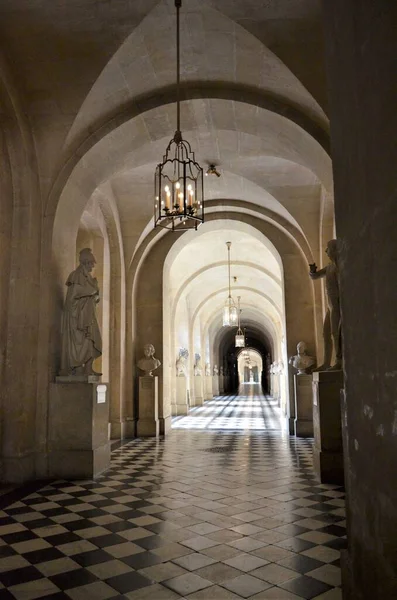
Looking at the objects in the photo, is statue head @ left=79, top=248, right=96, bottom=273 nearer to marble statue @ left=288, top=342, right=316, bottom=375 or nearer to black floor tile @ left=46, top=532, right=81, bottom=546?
black floor tile @ left=46, top=532, right=81, bottom=546

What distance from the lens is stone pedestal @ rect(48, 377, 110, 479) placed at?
6.69 m

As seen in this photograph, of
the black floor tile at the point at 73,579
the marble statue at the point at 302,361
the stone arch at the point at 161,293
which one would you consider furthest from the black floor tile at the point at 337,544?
the stone arch at the point at 161,293

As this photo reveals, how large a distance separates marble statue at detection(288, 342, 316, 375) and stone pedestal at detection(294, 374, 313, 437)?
186 mm

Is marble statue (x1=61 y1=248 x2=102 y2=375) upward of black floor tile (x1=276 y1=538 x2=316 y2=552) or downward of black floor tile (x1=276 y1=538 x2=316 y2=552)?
upward

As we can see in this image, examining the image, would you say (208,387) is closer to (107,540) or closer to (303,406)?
(303,406)

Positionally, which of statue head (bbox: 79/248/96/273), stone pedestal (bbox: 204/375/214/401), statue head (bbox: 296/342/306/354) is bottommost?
stone pedestal (bbox: 204/375/214/401)

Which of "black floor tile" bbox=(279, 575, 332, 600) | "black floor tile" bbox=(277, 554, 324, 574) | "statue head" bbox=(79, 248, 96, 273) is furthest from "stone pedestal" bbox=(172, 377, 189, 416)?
"black floor tile" bbox=(279, 575, 332, 600)

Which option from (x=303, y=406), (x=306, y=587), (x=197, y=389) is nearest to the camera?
(x=306, y=587)

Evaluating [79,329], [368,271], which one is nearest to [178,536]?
[368,271]

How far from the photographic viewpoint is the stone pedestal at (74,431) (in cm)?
669

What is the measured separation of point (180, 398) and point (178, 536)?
14.1 metres

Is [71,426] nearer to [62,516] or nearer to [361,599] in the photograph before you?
[62,516]

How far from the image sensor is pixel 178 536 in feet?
13.2

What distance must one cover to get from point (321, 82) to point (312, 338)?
6.60 meters
